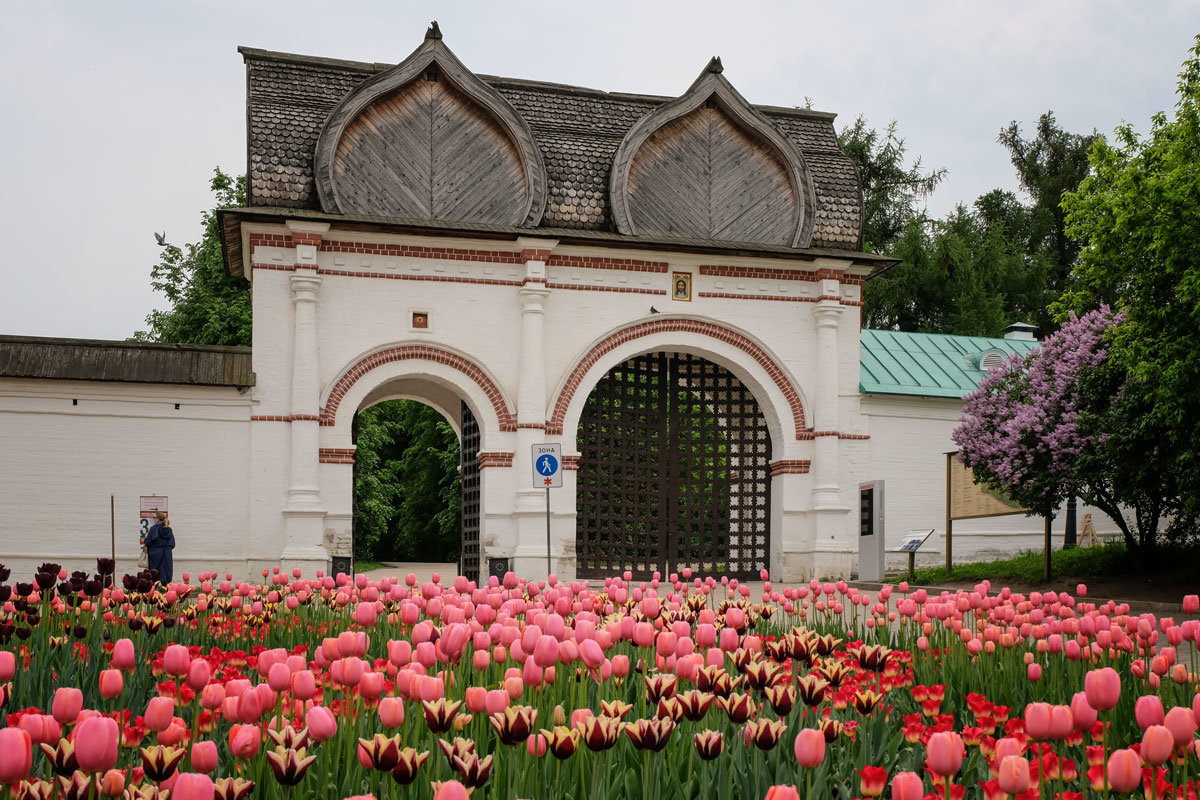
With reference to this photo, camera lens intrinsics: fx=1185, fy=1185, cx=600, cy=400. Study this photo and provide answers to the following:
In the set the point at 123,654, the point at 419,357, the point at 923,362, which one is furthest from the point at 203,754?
the point at 923,362

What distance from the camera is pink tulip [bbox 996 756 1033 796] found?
7.93ft

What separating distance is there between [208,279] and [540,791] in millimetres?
33335

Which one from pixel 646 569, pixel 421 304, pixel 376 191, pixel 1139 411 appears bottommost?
pixel 646 569

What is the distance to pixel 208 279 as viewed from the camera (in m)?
34.1

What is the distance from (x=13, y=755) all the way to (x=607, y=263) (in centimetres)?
1745

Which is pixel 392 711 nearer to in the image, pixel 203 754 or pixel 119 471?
pixel 203 754

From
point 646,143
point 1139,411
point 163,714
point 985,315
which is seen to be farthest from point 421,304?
point 985,315

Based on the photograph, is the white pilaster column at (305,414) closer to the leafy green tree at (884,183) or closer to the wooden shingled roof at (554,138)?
the wooden shingled roof at (554,138)

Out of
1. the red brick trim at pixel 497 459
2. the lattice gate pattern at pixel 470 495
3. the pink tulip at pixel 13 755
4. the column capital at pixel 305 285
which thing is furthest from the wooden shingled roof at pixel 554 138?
the pink tulip at pixel 13 755

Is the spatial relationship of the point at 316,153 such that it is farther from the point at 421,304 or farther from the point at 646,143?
the point at 646,143

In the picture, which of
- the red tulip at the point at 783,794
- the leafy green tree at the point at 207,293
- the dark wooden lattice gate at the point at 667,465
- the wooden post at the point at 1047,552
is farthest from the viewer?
the leafy green tree at the point at 207,293

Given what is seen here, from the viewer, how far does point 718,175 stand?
812 inches

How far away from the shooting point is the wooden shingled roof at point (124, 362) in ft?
56.8

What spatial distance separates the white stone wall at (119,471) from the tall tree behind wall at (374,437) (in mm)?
10470
